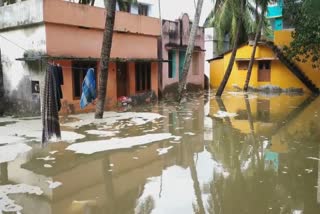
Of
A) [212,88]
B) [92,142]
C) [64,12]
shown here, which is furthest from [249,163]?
[212,88]

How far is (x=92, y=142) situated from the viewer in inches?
349

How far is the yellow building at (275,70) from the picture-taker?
23.0 meters

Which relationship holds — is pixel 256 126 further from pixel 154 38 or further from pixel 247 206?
pixel 154 38

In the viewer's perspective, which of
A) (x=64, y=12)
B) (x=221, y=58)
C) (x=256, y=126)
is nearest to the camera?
(x=256, y=126)

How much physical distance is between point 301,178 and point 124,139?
447cm

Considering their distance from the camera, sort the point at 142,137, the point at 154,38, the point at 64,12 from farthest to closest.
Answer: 1. the point at 154,38
2. the point at 64,12
3. the point at 142,137

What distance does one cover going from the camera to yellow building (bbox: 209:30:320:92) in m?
23.0

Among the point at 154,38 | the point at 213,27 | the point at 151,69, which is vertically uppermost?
the point at 213,27

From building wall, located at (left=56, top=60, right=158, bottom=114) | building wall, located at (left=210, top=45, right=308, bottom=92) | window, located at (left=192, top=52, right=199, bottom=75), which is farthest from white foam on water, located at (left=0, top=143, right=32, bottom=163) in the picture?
building wall, located at (left=210, top=45, right=308, bottom=92)

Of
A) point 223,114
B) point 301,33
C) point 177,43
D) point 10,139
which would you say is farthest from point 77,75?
point 301,33

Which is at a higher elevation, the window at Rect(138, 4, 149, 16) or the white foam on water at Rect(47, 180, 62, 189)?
the window at Rect(138, 4, 149, 16)

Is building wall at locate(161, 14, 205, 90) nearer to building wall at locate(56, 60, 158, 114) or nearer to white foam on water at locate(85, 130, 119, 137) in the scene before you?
building wall at locate(56, 60, 158, 114)

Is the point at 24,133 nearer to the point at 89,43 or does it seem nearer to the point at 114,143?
the point at 114,143

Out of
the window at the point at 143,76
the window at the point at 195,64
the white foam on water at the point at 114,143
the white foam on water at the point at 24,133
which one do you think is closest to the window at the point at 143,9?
the window at the point at 195,64
